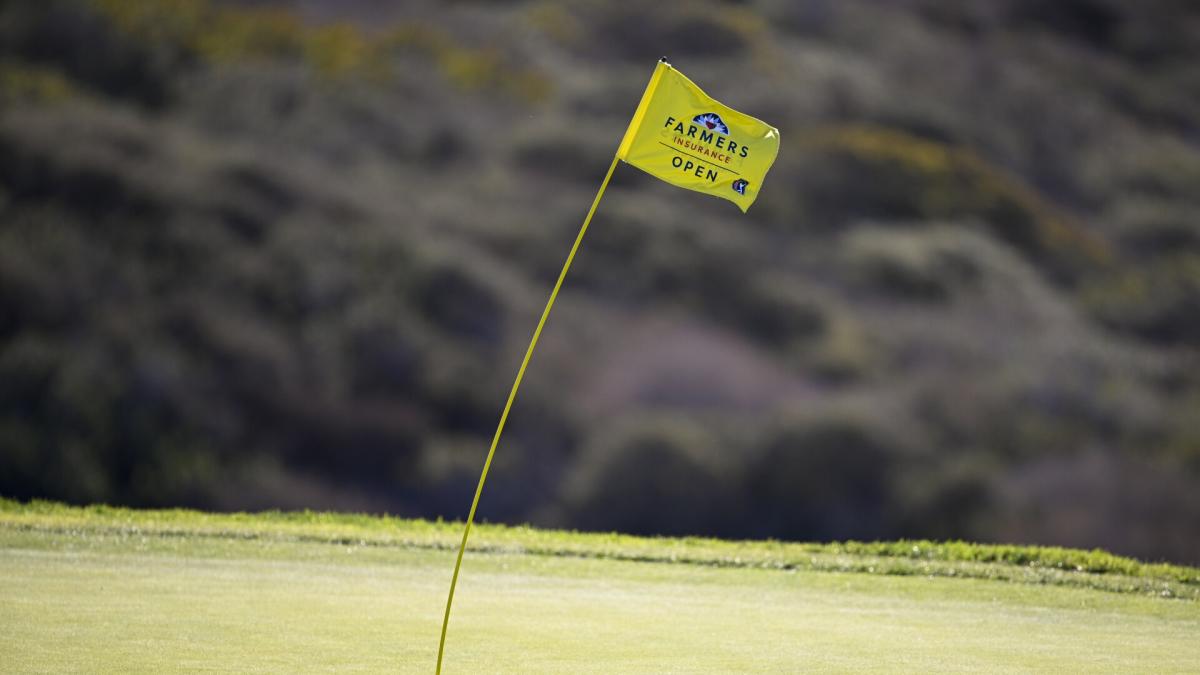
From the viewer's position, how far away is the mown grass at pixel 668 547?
13984 millimetres

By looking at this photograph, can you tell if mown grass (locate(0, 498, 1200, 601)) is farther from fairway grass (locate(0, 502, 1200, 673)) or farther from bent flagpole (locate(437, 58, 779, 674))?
bent flagpole (locate(437, 58, 779, 674))

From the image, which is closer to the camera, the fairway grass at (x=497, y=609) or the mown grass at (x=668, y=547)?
the fairway grass at (x=497, y=609)

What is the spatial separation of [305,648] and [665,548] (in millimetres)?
6717

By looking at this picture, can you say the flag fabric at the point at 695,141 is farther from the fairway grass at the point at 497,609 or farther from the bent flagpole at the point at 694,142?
the fairway grass at the point at 497,609

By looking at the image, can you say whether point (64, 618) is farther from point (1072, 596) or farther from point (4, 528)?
point (1072, 596)

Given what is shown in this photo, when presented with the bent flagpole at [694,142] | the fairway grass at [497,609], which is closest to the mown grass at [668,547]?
the fairway grass at [497,609]

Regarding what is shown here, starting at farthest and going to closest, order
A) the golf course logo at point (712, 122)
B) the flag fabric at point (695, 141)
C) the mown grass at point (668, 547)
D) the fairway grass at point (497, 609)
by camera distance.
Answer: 1. the mown grass at point (668, 547)
2. the golf course logo at point (712, 122)
3. the flag fabric at point (695, 141)
4. the fairway grass at point (497, 609)

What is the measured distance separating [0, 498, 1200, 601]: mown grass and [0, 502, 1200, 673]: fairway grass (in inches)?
2.4

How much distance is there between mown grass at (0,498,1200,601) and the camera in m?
14.0

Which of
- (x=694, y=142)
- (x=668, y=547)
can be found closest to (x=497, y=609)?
(x=694, y=142)

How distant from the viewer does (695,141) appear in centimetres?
939

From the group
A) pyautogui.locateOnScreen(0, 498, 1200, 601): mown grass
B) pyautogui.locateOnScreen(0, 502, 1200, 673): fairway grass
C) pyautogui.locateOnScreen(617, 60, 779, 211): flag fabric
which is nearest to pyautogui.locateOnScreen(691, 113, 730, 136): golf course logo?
pyautogui.locateOnScreen(617, 60, 779, 211): flag fabric

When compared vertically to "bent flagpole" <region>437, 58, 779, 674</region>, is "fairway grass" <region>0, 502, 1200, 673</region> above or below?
below

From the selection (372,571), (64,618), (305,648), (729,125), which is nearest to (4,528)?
(372,571)
